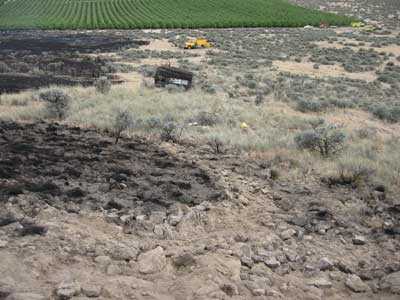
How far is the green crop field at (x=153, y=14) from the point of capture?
69938 millimetres

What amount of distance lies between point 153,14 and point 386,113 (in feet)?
216

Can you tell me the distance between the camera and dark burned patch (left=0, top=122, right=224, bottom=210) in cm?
980

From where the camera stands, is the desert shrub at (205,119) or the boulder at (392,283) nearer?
the boulder at (392,283)

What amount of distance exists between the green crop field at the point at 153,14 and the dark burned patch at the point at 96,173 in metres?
56.6

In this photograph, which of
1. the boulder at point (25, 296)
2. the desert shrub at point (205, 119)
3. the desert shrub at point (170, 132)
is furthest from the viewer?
the desert shrub at point (205, 119)

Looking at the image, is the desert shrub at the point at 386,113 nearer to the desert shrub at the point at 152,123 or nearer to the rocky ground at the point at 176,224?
the rocky ground at the point at 176,224

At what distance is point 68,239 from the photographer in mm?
7926

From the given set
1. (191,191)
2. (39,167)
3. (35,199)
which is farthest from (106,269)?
(39,167)

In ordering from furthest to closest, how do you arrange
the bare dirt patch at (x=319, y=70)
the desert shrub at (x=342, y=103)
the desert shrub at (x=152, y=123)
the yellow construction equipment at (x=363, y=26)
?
1. the yellow construction equipment at (x=363, y=26)
2. the bare dirt patch at (x=319, y=70)
3. the desert shrub at (x=342, y=103)
4. the desert shrub at (x=152, y=123)

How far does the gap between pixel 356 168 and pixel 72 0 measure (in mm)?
97460

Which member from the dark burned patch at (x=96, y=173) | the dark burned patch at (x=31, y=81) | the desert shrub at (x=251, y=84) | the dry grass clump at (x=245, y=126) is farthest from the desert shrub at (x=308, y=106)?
the dark burned patch at (x=31, y=81)

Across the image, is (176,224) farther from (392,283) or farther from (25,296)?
(392,283)

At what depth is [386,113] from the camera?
20938 millimetres

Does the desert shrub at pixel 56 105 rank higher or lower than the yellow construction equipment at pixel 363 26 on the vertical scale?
lower
